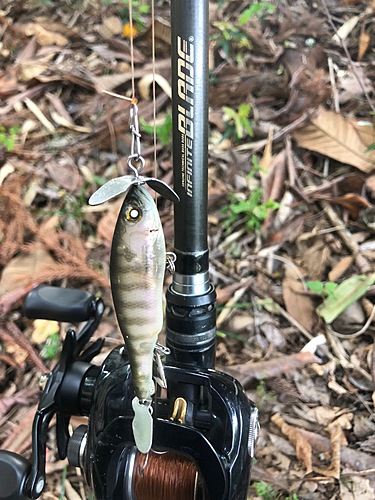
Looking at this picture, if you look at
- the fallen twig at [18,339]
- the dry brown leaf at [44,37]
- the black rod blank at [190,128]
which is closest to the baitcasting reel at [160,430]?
the black rod blank at [190,128]

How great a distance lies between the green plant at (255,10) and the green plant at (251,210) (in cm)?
111

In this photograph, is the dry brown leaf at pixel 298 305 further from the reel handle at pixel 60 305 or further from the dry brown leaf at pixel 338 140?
the reel handle at pixel 60 305

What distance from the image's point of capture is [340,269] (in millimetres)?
1896

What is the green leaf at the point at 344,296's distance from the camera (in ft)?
5.74

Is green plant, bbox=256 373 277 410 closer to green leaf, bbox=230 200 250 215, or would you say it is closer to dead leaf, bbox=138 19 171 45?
green leaf, bbox=230 200 250 215

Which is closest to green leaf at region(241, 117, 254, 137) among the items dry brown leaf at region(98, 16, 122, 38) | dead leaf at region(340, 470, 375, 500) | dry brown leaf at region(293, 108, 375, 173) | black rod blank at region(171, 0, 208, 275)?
dry brown leaf at region(293, 108, 375, 173)

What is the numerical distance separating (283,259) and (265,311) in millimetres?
283

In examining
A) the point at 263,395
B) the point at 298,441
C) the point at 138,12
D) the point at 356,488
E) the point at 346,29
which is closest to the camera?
the point at 356,488

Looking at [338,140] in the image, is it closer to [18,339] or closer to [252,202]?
[252,202]

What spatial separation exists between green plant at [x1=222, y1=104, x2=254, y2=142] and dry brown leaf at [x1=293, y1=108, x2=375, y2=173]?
0.32 meters

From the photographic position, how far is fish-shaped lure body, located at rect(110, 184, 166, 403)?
641 millimetres

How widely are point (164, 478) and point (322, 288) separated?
43.9 inches

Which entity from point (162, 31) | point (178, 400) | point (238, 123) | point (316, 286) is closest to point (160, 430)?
point (178, 400)

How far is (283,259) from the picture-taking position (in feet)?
6.59
